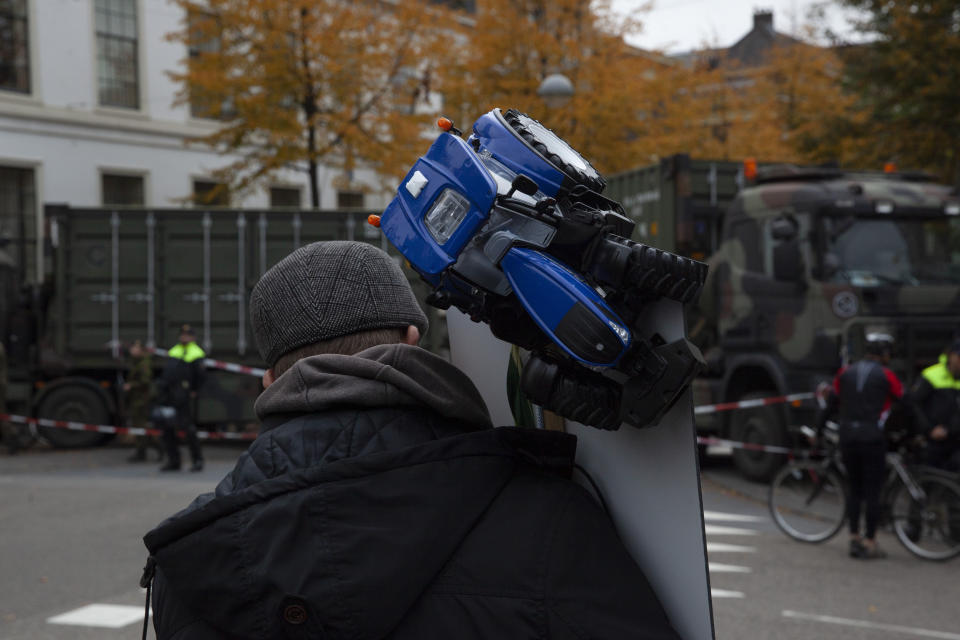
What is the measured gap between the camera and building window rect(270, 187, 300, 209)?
2844 cm

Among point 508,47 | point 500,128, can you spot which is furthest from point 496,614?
point 508,47

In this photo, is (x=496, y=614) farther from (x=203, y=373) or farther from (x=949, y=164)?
(x=949, y=164)

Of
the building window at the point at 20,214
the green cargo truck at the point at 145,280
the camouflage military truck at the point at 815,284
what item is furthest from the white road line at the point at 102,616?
the building window at the point at 20,214

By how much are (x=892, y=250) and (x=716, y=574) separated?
5.37 metres

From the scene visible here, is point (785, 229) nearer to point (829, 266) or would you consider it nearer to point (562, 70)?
point (829, 266)

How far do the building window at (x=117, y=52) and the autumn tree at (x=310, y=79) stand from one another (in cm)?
441

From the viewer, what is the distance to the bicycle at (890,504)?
9.10m

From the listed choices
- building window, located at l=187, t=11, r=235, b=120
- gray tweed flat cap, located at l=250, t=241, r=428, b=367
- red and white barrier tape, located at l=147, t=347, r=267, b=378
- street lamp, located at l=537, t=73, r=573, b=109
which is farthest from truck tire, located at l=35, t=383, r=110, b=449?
gray tweed flat cap, located at l=250, t=241, r=428, b=367

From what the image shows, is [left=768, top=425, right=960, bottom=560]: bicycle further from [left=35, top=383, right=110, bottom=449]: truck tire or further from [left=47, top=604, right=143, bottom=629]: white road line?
[left=35, top=383, right=110, bottom=449]: truck tire

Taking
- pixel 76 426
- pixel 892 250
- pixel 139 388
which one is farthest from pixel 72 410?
pixel 892 250

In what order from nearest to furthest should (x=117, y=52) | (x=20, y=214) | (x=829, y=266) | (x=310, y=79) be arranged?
(x=829, y=266) → (x=310, y=79) → (x=20, y=214) → (x=117, y=52)

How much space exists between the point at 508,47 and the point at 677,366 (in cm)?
2261

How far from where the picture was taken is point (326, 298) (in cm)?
169

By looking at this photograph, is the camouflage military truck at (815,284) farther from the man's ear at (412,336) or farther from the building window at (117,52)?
the building window at (117,52)
